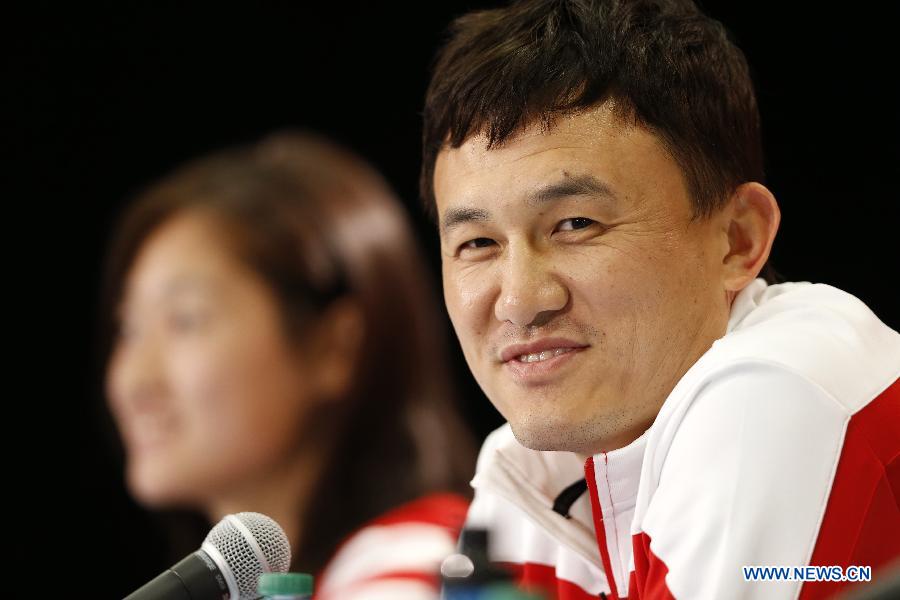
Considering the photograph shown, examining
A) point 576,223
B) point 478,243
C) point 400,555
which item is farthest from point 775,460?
point 400,555

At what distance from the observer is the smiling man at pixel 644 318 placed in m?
1.24

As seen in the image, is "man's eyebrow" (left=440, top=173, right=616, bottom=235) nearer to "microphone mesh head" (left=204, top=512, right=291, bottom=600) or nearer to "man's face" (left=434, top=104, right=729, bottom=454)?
"man's face" (left=434, top=104, right=729, bottom=454)

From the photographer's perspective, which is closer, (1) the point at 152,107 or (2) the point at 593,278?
(2) the point at 593,278

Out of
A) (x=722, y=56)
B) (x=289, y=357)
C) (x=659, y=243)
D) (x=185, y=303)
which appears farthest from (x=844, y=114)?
(x=185, y=303)

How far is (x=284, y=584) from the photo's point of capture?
3.96ft

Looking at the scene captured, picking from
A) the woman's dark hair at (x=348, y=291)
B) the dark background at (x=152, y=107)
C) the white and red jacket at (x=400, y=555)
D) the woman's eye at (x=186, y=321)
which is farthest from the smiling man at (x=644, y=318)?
the dark background at (x=152, y=107)

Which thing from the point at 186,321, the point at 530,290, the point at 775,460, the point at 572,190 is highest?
the point at 572,190

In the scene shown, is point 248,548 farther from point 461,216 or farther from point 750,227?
point 750,227

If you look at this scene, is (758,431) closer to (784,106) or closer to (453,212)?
(453,212)

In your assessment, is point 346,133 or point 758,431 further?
point 346,133

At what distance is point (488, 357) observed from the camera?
1.63 meters

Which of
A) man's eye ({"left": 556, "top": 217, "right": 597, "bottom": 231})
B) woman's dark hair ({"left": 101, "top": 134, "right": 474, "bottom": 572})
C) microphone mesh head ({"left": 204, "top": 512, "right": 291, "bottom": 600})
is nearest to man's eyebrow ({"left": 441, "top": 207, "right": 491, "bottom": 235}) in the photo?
man's eye ({"left": 556, "top": 217, "right": 597, "bottom": 231})

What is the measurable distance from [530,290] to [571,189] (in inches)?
6.0

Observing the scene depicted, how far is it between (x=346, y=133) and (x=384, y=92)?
7.2 inches
